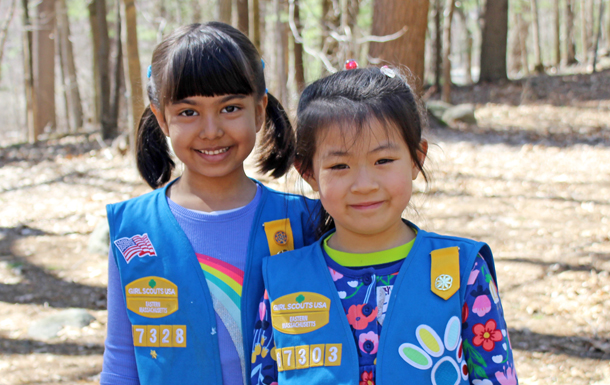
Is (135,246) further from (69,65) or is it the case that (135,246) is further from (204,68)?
(69,65)

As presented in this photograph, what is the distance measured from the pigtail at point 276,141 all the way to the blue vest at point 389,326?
54 centimetres

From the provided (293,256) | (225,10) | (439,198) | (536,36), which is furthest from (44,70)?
(536,36)

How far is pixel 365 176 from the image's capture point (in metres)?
1.56

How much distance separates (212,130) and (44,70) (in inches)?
588

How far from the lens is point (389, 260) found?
5.32 feet

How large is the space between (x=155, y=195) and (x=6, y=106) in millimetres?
44021

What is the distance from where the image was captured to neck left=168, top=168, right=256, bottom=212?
184cm

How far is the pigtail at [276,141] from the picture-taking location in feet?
6.70

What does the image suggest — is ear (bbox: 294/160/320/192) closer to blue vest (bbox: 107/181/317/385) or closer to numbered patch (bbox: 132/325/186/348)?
blue vest (bbox: 107/181/317/385)

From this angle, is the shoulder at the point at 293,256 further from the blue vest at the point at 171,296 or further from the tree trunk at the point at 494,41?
the tree trunk at the point at 494,41

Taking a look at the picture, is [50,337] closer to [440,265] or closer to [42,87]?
[440,265]

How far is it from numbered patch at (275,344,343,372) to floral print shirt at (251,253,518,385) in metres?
0.06

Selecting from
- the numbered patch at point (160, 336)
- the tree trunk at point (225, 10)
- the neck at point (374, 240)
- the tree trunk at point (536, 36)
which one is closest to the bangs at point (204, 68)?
the neck at point (374, 240)

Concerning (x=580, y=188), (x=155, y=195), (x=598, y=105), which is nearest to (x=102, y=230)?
(x=155, y=195)
